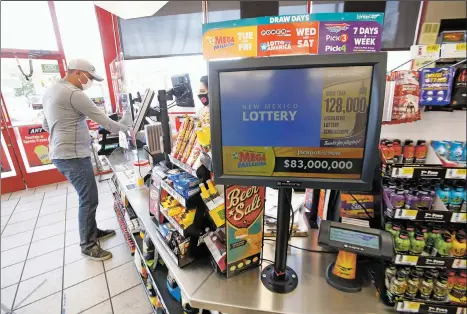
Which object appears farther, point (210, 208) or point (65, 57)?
point (65, 57)

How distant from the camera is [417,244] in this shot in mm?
791

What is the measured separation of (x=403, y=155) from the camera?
3.02ft

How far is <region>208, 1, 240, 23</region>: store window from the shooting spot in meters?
5.04

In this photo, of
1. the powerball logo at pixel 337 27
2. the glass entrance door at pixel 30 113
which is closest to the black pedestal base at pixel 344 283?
the powerball logo at pixel 337 27

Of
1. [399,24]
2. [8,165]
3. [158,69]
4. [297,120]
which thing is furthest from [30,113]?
A: [399,24]

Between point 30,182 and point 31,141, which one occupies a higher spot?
point 31,141

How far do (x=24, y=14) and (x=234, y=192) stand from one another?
2.48 feet

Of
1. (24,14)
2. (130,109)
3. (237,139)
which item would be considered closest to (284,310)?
(237,139)

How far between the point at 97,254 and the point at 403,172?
291cm

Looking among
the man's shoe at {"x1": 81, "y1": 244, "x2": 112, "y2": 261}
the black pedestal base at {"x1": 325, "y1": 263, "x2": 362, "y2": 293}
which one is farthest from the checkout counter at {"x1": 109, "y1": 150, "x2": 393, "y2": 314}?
the man's shoe at {"x1": 81, "y1": 244, "x2": 112, "y2": 261}

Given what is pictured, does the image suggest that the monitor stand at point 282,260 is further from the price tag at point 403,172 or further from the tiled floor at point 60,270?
the tiled floor at point 60,270

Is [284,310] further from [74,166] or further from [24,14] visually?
[74,166]

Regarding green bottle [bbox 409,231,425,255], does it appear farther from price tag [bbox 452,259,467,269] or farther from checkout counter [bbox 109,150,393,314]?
checkout counter [bbox 109,150,393,314]

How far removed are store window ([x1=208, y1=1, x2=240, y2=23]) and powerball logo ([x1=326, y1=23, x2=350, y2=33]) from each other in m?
3.51
